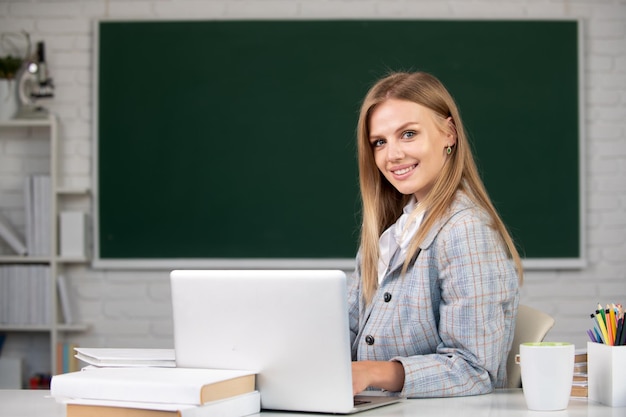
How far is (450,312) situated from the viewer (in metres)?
1.60

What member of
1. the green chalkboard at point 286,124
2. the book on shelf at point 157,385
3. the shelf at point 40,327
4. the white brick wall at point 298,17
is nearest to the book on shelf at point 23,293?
the shelf at point 40,327

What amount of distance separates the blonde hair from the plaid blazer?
0.09 feet

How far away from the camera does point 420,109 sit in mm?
1819

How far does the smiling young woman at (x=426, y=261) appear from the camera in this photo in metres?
1.56

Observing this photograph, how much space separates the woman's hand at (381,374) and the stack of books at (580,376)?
0.31 m

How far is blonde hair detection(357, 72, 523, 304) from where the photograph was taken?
5.73 ft

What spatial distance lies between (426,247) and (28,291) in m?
2.60

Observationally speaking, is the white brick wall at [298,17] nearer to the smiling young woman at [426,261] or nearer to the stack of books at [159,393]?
the smiling young woman at [426,261]

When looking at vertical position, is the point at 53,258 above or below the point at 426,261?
below

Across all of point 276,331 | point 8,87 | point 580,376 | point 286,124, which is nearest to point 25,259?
point 8,87

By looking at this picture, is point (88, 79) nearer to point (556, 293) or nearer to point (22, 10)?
point (22, 10)

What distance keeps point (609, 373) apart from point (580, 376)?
111 millimetres

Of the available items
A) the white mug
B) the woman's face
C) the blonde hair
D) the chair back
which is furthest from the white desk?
the woman's face

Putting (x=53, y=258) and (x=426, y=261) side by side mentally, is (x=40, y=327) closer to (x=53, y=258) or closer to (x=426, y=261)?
(x=53, y=258)
